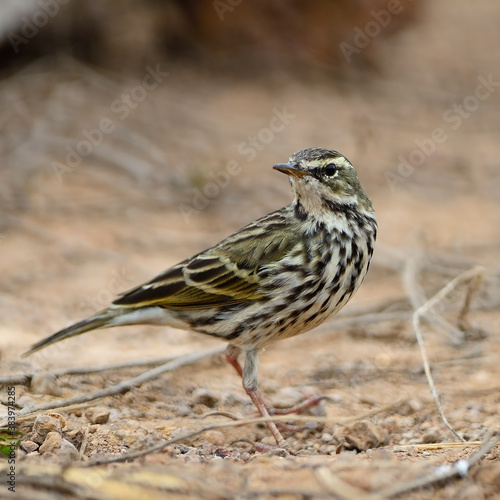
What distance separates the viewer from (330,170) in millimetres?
5285

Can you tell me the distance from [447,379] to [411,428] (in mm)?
1030

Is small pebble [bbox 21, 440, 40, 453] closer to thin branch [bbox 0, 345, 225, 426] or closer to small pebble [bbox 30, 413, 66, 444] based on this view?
small pebble [bbox 30, 413, 66, 444]

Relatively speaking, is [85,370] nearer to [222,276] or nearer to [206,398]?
[206,398]

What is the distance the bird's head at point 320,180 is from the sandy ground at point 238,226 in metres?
1.34

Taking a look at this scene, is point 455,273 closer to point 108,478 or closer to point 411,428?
point 411,428

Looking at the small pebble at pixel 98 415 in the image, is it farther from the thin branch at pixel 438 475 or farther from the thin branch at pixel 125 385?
the thin branch at pixel 438 475

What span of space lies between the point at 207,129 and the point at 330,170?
639cm

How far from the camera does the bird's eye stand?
5.27 meters

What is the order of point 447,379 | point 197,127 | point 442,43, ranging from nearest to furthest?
point 447,379, point 197,127, point 442,43

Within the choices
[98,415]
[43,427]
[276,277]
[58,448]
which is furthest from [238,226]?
[58,448]

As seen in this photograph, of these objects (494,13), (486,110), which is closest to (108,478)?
(486,110)

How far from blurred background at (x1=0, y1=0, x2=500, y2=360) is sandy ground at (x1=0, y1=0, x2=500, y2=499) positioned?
37 mm

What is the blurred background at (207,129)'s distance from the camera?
331 inches

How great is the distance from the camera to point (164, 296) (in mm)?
5426
